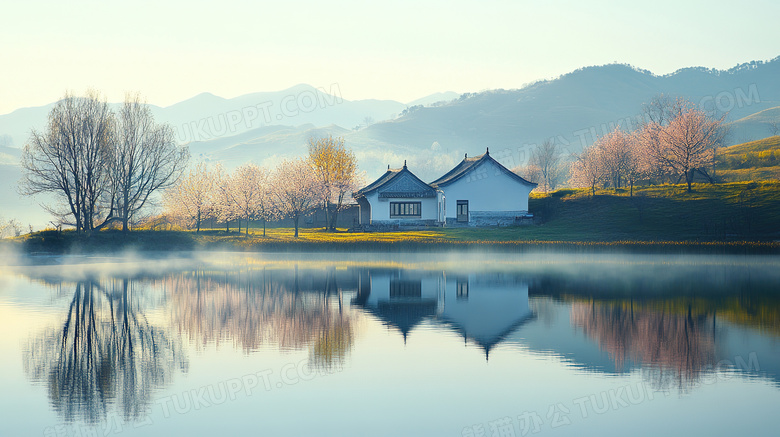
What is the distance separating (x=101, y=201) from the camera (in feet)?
193

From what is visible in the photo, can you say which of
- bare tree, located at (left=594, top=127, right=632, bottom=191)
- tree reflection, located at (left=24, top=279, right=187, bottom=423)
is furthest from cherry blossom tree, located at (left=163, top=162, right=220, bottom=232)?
bare tree, located at (left=594, top=127, right=632, bottom=191)

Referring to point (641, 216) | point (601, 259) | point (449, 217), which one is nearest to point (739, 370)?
point (601, 259)

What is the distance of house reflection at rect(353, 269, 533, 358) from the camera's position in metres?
20.8

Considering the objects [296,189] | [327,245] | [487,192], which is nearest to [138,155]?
[296,189]

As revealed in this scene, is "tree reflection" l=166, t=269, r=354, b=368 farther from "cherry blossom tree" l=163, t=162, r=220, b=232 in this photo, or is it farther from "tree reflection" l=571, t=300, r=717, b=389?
"cherry blossom tree" l=163, t=162, r=220, b=232

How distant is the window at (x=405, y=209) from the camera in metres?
70.2

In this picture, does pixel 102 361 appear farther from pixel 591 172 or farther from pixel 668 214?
pixel 591 172

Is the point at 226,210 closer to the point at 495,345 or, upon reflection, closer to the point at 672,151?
the point at 672,151

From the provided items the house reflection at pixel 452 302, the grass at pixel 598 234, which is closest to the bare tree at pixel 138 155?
the grass at pixel 598 234

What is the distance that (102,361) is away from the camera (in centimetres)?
1609

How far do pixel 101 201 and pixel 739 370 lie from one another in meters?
55.2

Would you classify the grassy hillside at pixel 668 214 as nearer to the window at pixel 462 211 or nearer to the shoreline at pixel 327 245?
the shoreline at pixel 327 245

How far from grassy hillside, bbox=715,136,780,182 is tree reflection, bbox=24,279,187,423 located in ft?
252

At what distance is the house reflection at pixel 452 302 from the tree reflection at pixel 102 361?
23.0ft
